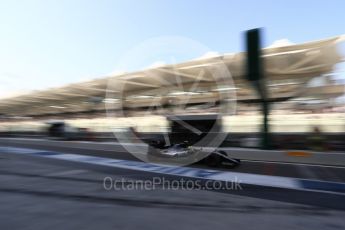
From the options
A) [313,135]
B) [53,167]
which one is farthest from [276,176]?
[53,167]

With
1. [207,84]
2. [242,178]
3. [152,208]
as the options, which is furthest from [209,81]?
[152,208]

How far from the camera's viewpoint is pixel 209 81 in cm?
2144

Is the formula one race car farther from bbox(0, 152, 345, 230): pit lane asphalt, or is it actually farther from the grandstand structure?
bbox(0, 152, 345, 230): pit lane asphalt

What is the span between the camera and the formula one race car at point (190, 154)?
12188 mm

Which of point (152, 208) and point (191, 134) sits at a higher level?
point (191, 134)

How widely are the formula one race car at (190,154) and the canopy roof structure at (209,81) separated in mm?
3627

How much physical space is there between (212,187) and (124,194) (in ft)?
7.32

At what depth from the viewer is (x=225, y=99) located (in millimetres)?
25391

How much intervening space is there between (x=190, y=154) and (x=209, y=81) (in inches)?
373

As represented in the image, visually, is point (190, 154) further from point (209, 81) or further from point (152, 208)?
point (209, 81)

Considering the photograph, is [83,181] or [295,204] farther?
[83,181]

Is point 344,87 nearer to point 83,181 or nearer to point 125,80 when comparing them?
point 125,80

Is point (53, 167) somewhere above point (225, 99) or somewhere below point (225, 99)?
below

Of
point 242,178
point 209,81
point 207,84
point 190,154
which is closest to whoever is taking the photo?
point 242,178
